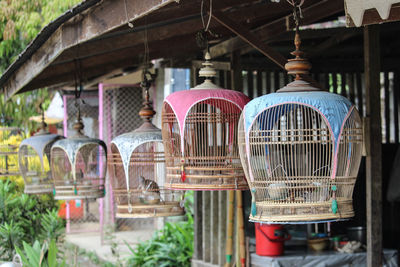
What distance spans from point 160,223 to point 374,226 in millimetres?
6466

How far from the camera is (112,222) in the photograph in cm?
1086

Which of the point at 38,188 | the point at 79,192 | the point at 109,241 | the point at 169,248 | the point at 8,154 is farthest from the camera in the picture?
the point at 109,241

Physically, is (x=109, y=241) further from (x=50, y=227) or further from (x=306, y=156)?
(x=306, y=156)

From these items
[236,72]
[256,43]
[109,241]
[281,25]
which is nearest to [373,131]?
[256,43]

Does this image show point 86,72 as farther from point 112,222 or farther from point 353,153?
point 353,153

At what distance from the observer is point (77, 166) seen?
6.19 m

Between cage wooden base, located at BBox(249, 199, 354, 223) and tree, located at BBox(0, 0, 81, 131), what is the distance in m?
9.47

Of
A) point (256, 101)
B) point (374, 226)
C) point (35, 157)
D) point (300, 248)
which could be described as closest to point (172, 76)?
point (35, 157)

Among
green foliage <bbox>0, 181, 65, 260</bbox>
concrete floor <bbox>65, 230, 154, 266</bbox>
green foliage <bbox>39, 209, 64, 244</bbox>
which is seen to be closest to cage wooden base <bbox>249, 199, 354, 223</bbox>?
green foliage <bbox>0, 181, 65, 260</bbox>

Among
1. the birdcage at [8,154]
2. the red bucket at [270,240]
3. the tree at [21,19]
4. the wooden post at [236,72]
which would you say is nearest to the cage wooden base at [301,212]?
the red bucket at [270,240]

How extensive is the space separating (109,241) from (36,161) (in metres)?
3.70

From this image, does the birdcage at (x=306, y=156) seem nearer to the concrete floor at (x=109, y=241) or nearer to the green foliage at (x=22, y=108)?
the concrete floor at (x=109, y=241)

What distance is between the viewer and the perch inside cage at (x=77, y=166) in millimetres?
5746

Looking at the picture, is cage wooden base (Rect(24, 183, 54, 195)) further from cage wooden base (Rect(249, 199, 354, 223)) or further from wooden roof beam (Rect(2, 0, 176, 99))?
cage wooden base (Rect(249, 199, 354, 223))
